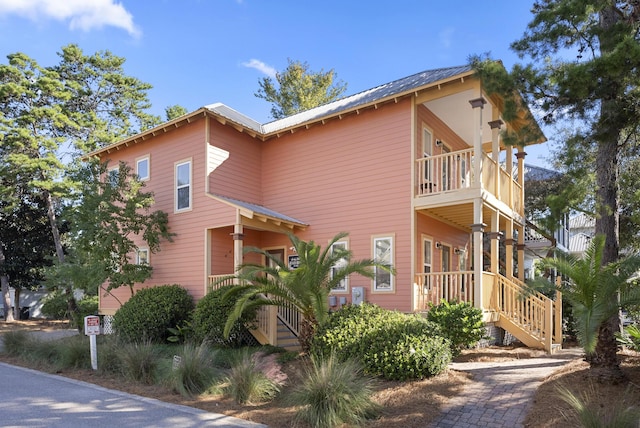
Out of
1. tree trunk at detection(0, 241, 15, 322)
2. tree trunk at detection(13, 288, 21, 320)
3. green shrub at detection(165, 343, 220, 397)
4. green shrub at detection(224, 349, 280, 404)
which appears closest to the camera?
green shrub at detection(224, 349, 280, 404)

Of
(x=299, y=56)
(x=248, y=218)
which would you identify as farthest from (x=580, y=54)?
(x=299, y=56)

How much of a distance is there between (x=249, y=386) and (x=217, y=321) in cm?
441

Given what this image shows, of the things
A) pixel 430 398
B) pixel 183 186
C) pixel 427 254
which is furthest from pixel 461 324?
pixel 183 186

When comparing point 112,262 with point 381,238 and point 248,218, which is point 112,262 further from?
point 381,238

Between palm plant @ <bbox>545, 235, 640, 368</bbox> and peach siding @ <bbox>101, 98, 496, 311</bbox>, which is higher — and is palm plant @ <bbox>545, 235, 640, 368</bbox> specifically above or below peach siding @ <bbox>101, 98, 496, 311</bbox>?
below

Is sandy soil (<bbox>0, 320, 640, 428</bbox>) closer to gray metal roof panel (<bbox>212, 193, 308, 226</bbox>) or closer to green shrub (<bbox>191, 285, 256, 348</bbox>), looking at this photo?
green shrub (<bbox>191, 285, 256, 348</bbox>)

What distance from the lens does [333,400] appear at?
6.55m

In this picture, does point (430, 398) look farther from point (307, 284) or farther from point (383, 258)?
point (383, 258)

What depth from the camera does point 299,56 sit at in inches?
1204

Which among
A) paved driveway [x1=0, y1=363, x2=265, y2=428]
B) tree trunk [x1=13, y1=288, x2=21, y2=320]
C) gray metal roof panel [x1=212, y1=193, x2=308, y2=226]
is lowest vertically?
tree trunk [x1=13, y1=288, x2=21, y2=320]

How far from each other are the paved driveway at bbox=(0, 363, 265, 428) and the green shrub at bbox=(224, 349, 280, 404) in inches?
27.4

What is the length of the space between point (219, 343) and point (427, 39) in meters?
10.6

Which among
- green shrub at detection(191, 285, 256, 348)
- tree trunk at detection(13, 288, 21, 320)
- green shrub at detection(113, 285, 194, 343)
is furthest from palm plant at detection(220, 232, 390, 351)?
tree trunk at detection(13, 288, 21, 320)

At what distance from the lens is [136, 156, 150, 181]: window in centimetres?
1639
